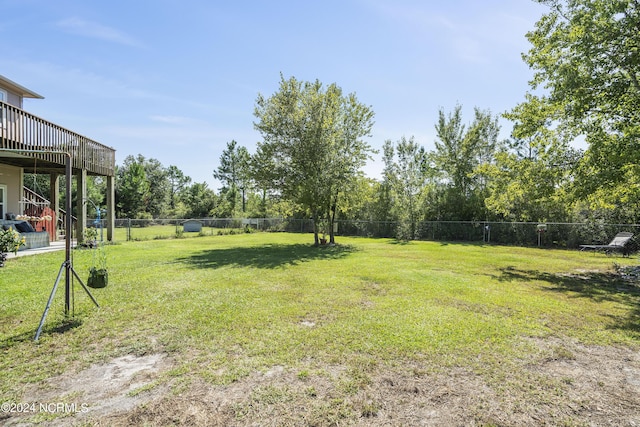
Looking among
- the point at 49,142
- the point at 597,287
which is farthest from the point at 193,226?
the point at 597,287

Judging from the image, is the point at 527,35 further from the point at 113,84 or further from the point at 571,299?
the point at 113,84

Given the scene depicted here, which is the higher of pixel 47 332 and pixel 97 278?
pixel 97 278

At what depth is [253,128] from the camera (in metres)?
16.8

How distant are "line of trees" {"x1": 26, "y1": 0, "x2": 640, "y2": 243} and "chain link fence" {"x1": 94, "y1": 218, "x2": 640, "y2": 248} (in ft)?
2.33

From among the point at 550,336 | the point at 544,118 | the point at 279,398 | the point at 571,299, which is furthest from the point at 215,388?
the point at 544,118

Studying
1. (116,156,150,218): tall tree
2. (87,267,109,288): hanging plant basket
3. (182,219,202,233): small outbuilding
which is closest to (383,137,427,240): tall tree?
(182,219,202,233): small outbuilding

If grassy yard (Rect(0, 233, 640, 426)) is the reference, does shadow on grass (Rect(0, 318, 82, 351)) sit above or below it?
above

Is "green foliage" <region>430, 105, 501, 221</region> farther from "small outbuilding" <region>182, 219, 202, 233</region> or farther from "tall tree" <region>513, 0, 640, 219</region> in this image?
"small outbuilding" <region>182, 219, 202, 233</region>

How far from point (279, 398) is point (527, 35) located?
1271cm

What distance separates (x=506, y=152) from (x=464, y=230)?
711 centimetres

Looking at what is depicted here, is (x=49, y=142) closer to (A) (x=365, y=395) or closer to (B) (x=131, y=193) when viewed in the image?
(A) (x=365, y=395)

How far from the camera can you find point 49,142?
11.1 m

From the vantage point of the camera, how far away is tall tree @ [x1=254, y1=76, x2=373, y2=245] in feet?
51.3

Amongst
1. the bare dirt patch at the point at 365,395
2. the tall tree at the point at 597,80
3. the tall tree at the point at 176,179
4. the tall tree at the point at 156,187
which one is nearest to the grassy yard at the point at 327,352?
Answer: the bare dirt patch at the point at 365,395
